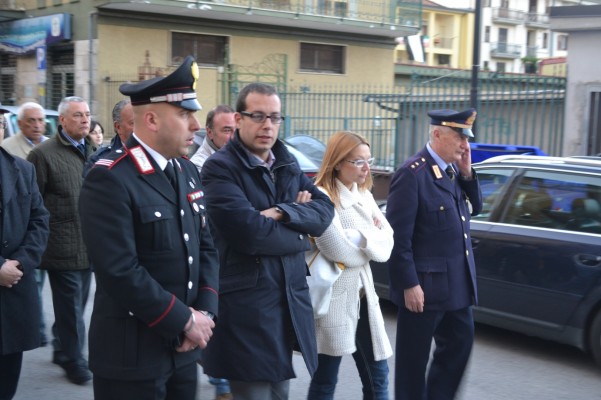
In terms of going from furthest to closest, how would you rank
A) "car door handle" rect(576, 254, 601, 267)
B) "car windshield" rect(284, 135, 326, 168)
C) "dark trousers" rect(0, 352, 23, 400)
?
"car windshield" rect(284, 135, 326, 168)
"car door handle" rect(576, 254, 601, 267)
"dark trousers" rect(0, 352, 23, 400)

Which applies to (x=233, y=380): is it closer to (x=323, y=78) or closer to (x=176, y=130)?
(x=176, y=130)

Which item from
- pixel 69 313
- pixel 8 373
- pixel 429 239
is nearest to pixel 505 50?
pixel 69 313

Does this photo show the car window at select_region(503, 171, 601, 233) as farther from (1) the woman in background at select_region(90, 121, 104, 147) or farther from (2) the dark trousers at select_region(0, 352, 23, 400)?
(2) the dark trousers at select_region(0, 352, 23, 400)

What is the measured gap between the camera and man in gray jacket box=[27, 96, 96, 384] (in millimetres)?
5211

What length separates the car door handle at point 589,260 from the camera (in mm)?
5535

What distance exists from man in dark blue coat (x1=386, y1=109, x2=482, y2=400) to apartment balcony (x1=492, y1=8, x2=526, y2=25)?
221 ft

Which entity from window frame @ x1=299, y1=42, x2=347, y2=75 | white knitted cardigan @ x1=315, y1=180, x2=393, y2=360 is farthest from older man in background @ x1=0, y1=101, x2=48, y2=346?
window frame @ x1=299, y1=42, x2=347, y2=75

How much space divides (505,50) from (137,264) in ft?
228

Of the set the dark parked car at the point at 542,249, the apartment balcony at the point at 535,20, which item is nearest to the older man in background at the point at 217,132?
the dark parked car at the point at 542,249

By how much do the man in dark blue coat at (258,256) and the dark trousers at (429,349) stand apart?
3.07ft

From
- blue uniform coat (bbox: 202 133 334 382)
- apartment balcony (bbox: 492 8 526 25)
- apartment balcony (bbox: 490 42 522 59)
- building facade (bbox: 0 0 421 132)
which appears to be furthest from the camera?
apartment balcony (bbox: 492 8 526 25)

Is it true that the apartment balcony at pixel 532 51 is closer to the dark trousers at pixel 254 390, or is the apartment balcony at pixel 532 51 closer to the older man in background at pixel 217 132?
the older man in background at pixel 217 132

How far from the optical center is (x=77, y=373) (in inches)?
206

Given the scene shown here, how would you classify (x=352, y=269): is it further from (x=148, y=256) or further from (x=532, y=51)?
(x=532, y=51)
